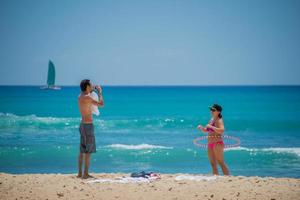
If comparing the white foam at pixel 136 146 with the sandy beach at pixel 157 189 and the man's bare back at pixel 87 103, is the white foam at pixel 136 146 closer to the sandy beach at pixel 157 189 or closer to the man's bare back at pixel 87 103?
the sandy beach at pixel 157 189

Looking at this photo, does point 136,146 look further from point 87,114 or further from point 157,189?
point 157,189

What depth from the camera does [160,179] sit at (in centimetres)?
838

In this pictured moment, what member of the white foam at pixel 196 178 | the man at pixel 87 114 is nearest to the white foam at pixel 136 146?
the white foam at pixel 196 178

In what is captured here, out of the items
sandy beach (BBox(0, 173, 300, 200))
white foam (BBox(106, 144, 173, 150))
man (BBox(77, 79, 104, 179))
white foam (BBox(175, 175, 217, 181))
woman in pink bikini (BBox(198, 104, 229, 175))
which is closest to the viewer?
sandy beach (BBox(0, 173, 300, 200))

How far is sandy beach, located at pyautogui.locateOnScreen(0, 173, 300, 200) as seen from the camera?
697cm

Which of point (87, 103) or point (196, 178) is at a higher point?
point (87, 103)

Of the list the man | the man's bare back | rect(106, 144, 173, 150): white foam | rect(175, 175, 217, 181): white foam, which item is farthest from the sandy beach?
rect(106, 144, 173, 150): white foam

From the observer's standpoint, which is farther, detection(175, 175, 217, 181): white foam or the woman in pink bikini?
the woman in pink bikini

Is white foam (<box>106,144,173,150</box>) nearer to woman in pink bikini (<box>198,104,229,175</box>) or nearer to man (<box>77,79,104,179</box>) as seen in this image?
woman in pink bikini (<box>198,104,229,175</box>)

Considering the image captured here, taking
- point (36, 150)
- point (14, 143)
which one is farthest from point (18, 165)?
point (14, 143)

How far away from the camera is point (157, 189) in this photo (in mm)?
7410

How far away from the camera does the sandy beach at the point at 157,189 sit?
697cm

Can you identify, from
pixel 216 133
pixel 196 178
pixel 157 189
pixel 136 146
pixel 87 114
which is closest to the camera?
pixel 157 189

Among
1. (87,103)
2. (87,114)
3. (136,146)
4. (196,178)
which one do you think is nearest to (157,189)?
(196,178)
